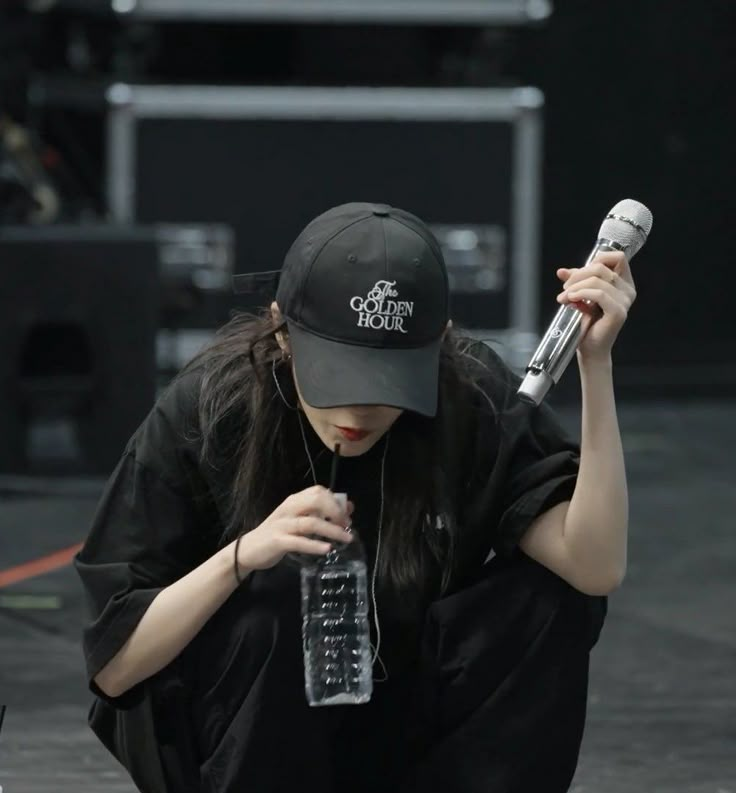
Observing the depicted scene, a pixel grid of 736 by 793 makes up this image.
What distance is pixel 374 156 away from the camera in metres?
7.30

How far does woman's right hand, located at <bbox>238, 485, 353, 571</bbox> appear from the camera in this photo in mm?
2504

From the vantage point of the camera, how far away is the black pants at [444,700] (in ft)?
8.89

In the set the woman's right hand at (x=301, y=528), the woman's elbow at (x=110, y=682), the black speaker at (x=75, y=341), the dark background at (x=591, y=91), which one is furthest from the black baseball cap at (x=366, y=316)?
the dark background at (x=591, y=91)

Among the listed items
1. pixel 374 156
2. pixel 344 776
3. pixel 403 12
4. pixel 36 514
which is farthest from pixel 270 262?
pixel 344 776

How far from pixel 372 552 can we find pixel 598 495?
1.04 feet

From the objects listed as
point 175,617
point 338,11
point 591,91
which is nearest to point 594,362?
point 175,617

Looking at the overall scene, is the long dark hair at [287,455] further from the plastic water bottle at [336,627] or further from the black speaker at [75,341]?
the black speaker at [75,341]

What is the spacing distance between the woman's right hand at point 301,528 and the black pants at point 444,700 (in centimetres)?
14

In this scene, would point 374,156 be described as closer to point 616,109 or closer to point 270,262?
point 270,262

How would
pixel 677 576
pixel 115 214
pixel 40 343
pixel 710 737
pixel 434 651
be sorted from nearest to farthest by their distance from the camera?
pixel 434 651 → pixel 710 737 → pixel 677 576 → pixel 40 343 → pixel 115 214

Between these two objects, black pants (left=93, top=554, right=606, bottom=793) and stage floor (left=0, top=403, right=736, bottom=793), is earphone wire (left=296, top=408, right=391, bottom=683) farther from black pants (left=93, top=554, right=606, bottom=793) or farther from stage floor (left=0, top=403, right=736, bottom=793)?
stage floor (left=0, top=403, right=736, bottom=793)

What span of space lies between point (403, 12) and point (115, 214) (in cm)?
123

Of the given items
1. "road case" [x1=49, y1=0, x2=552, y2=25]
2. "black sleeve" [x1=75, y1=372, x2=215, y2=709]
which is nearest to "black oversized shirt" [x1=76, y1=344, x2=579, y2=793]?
"black sleeve" [x1=75, y1=372, x2=215, y2=709]

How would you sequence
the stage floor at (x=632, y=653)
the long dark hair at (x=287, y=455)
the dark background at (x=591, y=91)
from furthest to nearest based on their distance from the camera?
the dark background at (x=591, y=91) → the stage floor at (x=632, y=653) → the long dark hair at (x=287, y=455)
